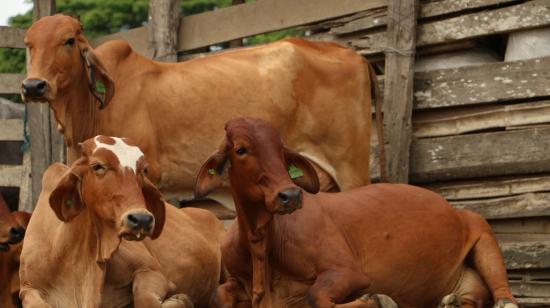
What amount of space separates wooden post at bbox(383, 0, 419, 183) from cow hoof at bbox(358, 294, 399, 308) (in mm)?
2151

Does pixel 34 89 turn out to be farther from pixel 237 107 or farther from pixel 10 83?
pixel 10 83

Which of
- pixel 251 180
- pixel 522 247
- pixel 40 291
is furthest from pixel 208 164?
pixel 522 247

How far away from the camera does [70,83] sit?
8031mm

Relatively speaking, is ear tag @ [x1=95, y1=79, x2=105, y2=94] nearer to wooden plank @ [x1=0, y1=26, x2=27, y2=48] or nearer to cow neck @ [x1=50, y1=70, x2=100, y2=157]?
cow neck @ [x1=50, y1=70, x2=100, y2=157]

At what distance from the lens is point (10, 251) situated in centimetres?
850

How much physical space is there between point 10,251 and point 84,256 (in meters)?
2.02

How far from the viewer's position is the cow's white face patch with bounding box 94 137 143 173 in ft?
21.1

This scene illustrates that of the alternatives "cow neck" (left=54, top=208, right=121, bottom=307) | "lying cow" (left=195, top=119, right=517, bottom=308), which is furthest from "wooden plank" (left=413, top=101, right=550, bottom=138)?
"cow neck" (left=54, top=208, right=121, bottom=307)

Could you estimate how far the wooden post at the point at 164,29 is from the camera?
9.94 meters

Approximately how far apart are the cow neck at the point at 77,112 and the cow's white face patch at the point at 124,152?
63.3 inches

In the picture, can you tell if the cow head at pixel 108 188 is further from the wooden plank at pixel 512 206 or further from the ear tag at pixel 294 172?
the wooden plank at pixel 512 206

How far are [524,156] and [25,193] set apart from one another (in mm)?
4570

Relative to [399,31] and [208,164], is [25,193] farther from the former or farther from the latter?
[208,164]

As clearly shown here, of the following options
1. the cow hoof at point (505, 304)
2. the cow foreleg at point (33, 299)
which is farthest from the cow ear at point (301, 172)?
the cow foreleg at point (33, 299)
